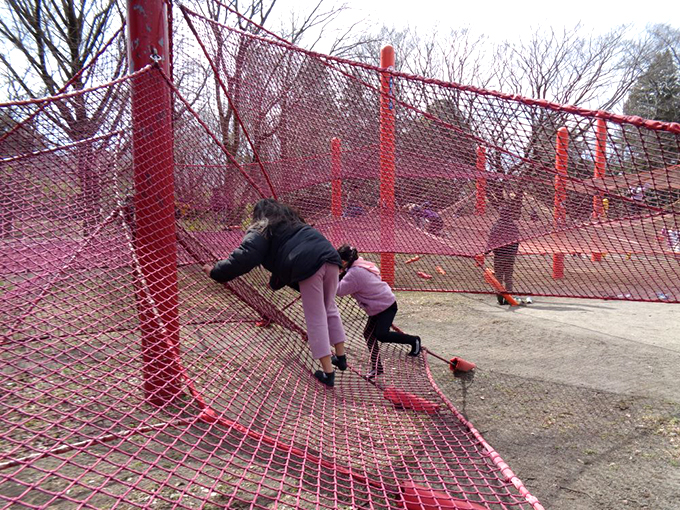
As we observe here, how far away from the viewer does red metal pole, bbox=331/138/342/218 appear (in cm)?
378

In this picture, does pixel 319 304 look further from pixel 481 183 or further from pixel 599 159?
pixel 599 159

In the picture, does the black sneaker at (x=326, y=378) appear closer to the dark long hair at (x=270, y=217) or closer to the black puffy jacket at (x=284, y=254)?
the black puffy jacket at (x=284, y=254)

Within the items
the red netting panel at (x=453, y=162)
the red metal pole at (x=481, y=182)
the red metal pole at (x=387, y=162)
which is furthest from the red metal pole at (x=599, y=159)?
the red metal pole at (x=387, y=162)

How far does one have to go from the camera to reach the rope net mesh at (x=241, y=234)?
2.00m

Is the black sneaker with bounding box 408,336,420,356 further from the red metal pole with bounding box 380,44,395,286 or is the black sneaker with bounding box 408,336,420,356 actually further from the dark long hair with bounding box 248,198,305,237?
the dark long hair with bounding box 248,198,305,237

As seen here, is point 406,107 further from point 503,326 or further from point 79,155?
point 503,326

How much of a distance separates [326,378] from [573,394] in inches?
67.3

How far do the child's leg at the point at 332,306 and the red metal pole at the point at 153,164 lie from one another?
0.80 m

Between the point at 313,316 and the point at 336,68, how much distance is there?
1549 millimetres

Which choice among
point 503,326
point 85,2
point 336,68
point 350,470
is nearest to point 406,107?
point 336,68

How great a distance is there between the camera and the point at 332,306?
290 centimetres

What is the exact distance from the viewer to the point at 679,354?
414cm

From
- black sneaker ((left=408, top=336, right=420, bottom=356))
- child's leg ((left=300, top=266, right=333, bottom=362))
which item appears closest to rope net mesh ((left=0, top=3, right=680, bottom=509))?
black sneaker ((left=408, top=336, right=420, bottom=356))

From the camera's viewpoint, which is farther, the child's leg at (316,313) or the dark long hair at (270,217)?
the child's leg at (316,313)
